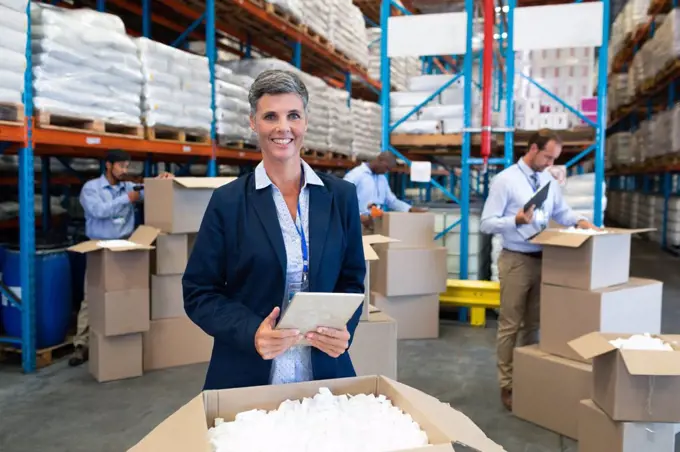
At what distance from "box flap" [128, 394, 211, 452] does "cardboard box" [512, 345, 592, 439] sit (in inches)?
116

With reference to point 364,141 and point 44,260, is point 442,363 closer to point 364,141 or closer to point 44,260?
point 44,260

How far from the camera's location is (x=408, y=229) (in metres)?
6.23

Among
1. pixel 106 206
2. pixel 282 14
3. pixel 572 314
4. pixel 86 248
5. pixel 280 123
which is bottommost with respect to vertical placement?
pixel 572 314

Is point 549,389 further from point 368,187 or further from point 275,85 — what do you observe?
point 368,187

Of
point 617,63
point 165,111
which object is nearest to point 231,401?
point 165,111

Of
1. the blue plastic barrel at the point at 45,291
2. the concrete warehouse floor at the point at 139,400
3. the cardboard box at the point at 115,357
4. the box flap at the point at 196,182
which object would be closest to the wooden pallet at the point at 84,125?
the box flap at the point at 196,182

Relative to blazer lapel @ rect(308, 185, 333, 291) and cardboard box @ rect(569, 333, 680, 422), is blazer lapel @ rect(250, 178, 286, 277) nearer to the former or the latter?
blazer lapel @ rect(308, 185, 333, 291)

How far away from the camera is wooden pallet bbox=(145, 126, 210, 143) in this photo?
5664 mm

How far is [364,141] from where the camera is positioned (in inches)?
438

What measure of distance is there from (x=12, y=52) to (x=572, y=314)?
4.08 meters

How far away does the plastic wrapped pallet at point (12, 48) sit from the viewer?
414 centimetres

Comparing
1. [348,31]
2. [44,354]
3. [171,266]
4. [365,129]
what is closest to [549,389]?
[171,266]

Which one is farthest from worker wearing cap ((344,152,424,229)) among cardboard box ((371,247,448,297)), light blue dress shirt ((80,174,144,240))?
light blue dress shirt ((80,174,144,240))

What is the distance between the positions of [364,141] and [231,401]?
9.82m
